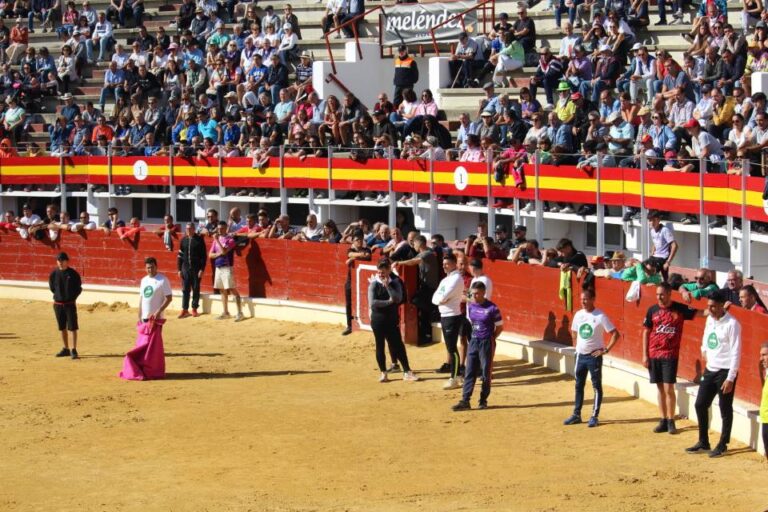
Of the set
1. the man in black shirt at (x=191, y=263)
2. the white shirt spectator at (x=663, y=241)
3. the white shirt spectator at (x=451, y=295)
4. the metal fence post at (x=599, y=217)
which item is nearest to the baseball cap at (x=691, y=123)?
the metal fence post at (x=599, y=217)

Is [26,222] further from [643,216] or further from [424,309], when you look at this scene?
[643,216]

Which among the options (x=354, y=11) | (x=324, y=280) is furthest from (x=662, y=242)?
(x=354, y=11)

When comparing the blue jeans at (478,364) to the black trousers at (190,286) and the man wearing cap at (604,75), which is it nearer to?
the black trousers at (190,286)

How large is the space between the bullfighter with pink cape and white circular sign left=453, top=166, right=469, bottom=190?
6290 mm

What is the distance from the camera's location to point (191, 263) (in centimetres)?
2370

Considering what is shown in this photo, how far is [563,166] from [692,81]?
7.88 ft

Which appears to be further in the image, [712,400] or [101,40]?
[101,40]

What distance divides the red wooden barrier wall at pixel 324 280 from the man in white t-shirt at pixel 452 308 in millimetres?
1532

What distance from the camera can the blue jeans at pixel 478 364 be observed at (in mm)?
16266

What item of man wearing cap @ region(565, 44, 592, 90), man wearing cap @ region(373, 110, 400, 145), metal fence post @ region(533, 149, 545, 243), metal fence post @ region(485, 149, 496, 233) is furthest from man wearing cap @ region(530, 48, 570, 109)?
metal fence post @ region(533, 149, 545, 243)

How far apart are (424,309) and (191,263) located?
508 centimetres

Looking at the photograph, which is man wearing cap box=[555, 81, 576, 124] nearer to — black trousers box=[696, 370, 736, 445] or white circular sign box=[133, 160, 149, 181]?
white circular sign box=[133, 160, 149, 181]

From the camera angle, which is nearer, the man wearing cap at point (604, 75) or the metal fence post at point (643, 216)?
the metal fence post at point (643, 216)

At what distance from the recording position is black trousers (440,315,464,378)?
17.7 metres
